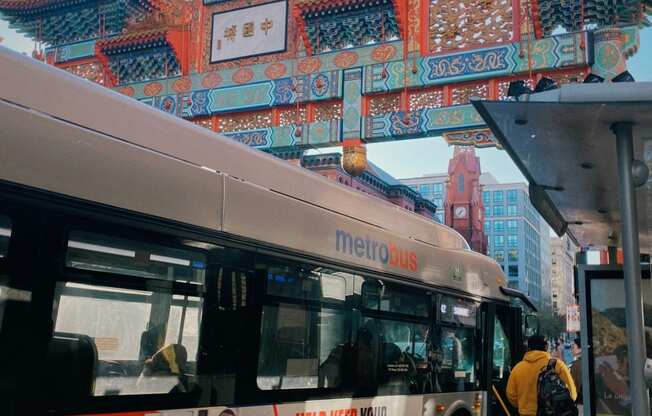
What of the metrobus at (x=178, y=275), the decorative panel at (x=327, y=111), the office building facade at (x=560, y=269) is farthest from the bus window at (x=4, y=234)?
the office building facade at (x=560, y=269)

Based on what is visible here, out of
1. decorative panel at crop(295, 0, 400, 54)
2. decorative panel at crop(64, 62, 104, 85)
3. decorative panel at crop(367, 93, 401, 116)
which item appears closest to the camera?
decorative panel at crop(367, 93, 401, 116)

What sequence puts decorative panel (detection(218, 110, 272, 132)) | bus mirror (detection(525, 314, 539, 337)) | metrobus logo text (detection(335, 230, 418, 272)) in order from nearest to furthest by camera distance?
metrobus logo text (detection(335, 230, 418, 272))
bus mirror (detection(525, 314, 539, 337))
decorative panel (detection(218, 110, 272, 132))

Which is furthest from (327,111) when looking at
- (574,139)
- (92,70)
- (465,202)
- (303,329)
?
(465,202)

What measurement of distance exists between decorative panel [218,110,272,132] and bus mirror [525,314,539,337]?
8.38 m

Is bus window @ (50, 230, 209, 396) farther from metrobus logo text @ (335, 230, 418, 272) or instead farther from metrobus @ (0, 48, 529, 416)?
metrobus logo text @ (335, 230, 418, 272)

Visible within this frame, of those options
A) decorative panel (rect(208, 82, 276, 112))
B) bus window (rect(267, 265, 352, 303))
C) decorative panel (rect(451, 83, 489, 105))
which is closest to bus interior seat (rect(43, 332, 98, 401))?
bus window (rect(267, 265, 352, 303))

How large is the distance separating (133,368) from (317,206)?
82.6 inches

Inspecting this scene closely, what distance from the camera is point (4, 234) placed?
3.01 m

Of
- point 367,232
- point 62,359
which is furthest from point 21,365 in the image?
point 367,232

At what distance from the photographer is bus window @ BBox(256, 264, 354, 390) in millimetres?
4426

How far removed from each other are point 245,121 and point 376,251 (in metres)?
10.6

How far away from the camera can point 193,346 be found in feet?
12.7

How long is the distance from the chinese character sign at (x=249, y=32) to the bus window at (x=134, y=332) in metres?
12.4

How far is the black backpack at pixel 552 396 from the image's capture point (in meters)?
5.62
